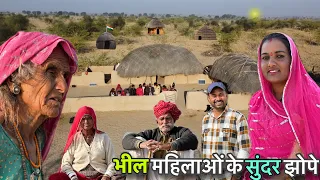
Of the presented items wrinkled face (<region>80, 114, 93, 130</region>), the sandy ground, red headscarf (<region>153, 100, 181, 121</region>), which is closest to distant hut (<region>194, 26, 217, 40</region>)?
the sandy ground

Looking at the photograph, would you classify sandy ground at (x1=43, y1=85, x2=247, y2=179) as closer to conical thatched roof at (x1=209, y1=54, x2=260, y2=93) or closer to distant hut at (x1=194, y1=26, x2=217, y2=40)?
conical thatched roof at (x1=209, y1=54, x2=260, y2=93)

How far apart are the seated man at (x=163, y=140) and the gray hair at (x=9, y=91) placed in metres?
1.78

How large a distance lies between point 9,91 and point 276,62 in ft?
5.51

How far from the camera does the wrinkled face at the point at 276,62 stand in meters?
2.31

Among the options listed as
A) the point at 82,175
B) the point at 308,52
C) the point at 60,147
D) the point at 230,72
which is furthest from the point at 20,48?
the point at 308,52

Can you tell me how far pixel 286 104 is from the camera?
233 cm

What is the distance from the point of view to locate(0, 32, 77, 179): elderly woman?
1.29 metres

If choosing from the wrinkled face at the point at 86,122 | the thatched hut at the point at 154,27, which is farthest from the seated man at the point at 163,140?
the thatched hut at the point at 154,27

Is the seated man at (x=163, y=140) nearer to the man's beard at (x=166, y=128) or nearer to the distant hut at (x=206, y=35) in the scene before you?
the man's beard at (x=166, y=128)

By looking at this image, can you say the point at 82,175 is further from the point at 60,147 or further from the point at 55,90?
the point at 60,147

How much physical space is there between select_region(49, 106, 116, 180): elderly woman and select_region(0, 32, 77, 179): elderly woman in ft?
7.21

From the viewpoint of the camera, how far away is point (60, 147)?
26.2 ft

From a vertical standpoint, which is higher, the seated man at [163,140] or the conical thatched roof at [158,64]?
the conical thatched roof at [158,64]

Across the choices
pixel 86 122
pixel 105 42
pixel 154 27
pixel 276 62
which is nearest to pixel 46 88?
pixel 276 62
